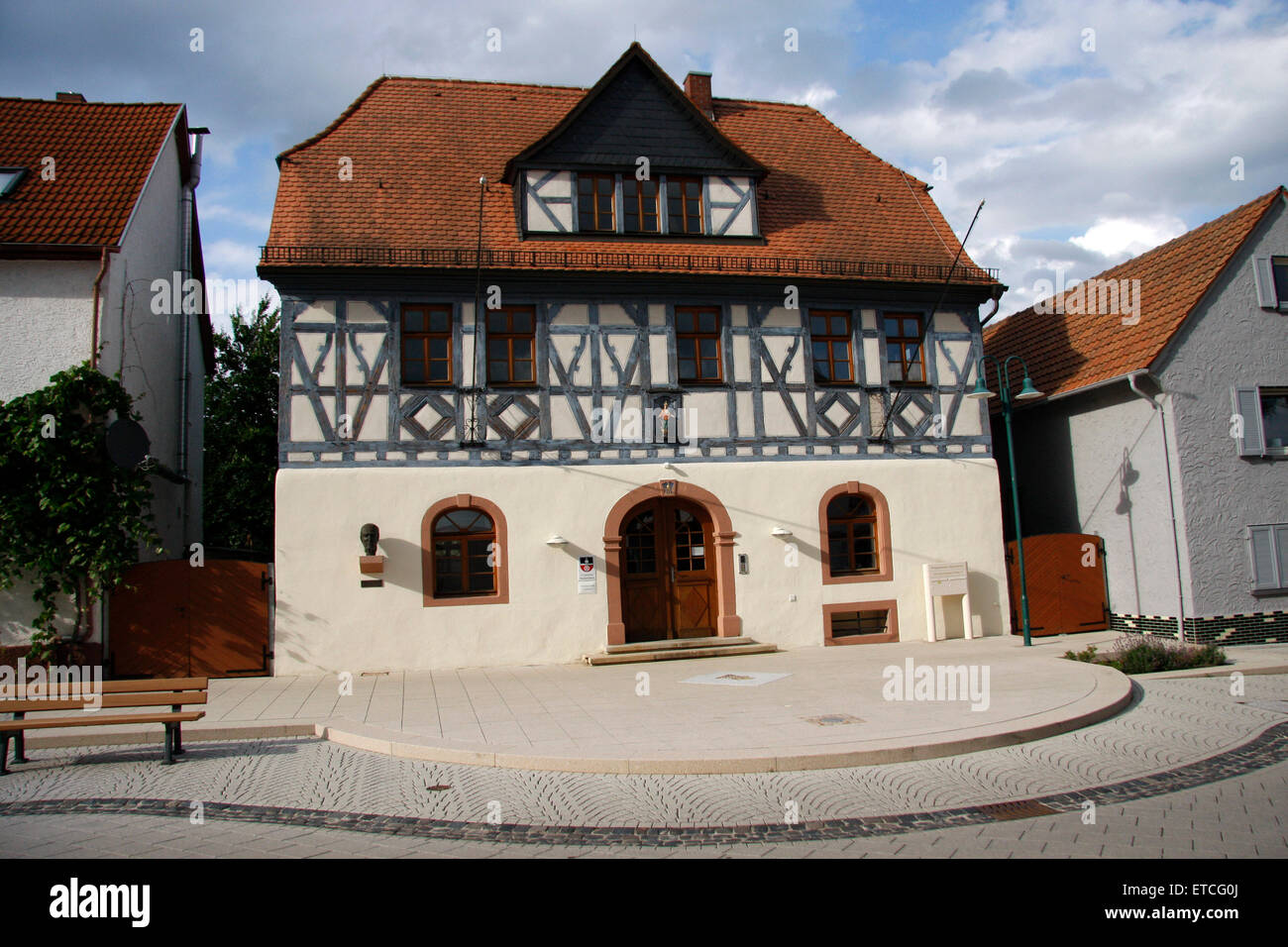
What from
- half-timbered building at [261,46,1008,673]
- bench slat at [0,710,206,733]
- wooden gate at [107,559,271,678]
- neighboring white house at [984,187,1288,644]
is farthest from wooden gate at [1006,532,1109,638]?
bench slat at [0,710,206,733]

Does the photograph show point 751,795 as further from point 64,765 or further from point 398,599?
point 398,599

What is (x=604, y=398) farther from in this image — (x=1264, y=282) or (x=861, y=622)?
(x=1264, y=282)

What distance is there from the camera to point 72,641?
13.2m

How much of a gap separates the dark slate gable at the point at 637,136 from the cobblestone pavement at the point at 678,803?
11.4 metres

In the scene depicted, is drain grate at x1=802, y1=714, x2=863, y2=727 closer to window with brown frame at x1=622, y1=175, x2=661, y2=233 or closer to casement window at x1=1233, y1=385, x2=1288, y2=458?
window with brown frame at x1=622, y1=175, x2=661, y2=233

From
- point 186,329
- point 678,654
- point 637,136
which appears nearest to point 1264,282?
point 637,136

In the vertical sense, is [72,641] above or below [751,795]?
above

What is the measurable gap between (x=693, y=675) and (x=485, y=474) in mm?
4812

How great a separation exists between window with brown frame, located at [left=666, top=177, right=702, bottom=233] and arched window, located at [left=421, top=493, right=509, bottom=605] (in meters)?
6.28

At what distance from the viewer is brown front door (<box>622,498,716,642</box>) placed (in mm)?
15930

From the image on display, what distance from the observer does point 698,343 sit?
16.3m

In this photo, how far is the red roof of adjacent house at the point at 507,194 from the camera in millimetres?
15750

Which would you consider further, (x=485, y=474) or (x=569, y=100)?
(x=569, y=100)
